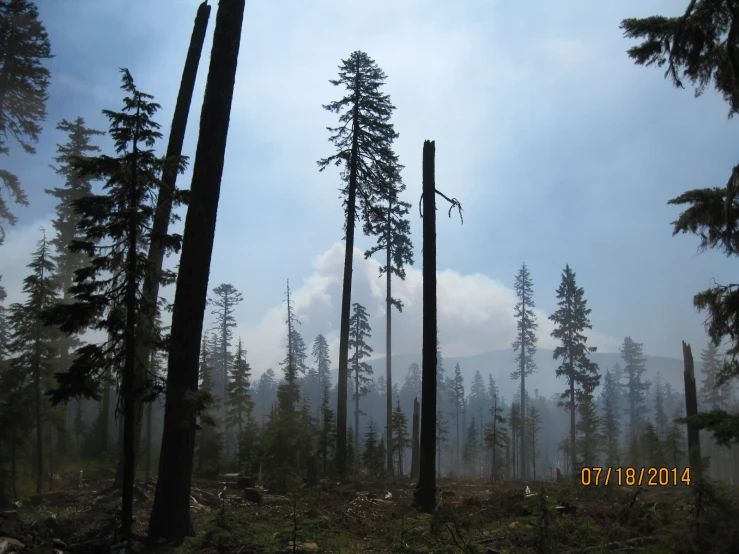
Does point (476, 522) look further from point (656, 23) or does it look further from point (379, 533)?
point (656, 23)

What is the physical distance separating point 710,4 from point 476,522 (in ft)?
36.9

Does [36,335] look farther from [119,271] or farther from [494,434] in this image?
[494,434]

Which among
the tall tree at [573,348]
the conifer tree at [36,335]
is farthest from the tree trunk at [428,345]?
the tall tree at [573,348]

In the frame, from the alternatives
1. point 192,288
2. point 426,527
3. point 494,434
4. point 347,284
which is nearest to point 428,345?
point 426,527

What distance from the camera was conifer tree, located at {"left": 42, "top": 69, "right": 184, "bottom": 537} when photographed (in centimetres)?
751

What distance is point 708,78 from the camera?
34.1ft

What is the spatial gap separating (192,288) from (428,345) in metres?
6.89

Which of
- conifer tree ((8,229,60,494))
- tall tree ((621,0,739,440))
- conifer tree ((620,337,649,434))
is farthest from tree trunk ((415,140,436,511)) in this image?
conifer tree ((620,337,649,434))

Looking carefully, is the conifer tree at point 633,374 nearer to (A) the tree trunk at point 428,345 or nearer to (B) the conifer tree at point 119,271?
(A) the tree trunk at point 428,345

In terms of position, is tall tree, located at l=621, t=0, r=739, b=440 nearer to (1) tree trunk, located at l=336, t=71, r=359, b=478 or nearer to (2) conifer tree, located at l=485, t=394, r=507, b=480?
(1) tree trunk, located at l=336, t=71, r=359, b=478

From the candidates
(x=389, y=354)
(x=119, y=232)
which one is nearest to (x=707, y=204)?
(x=119, y=232)

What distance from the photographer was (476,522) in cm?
907

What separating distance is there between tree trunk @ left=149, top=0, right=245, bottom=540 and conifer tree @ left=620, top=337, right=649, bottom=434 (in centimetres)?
7184

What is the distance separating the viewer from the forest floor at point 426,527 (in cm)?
541
